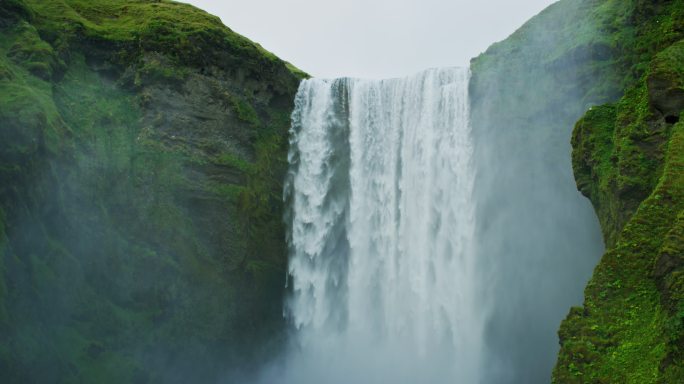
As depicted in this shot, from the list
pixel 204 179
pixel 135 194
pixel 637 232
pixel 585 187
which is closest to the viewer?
pixel 637 232

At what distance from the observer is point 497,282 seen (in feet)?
79.0

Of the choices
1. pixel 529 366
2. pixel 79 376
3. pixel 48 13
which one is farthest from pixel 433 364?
pixel 48 13

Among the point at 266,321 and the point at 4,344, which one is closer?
the point at 4,344

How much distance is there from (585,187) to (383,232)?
10.8m

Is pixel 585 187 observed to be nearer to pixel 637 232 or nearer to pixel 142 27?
pixel 637 232

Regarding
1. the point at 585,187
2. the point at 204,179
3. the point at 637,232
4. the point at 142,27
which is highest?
the point at 142,27

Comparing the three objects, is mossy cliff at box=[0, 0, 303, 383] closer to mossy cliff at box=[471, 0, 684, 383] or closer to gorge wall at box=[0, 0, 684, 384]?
gorge wall at box=[0, 0, 684, 384]

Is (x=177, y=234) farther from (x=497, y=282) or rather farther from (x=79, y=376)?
(x=497, y=282)

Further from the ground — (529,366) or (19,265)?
(19,265)

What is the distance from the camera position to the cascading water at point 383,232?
2461 cm

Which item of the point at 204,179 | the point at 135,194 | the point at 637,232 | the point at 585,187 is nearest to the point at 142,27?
the point at 204,179

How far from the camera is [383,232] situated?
88.4ft

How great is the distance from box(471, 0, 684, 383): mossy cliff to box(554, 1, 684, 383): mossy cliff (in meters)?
0.03

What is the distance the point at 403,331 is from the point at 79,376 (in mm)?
12759
